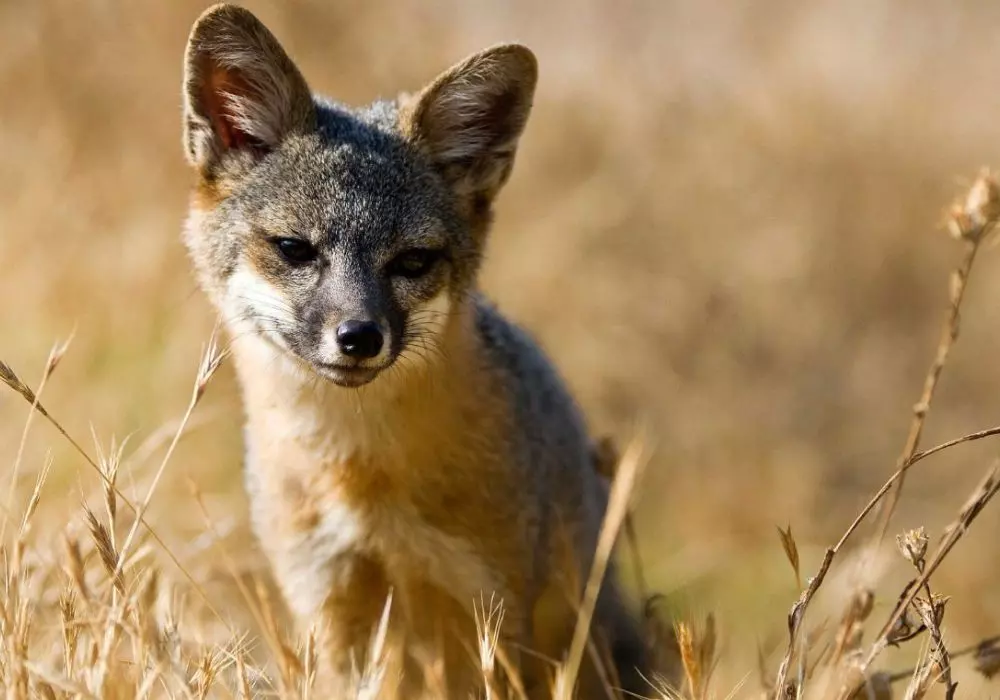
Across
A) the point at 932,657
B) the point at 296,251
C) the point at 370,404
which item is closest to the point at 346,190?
the point at 296,251

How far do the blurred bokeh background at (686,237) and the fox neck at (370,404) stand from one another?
1975mm

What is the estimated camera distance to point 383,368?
3002mm

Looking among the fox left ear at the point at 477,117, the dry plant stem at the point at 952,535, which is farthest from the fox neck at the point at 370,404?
the dry plant stem at the point at 952,535

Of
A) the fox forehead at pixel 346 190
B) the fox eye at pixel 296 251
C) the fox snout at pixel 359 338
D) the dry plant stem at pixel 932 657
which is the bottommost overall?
the dry plant stem at pixel 932 657

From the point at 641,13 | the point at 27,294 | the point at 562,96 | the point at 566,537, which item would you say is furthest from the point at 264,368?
Answer: the point at 641,13

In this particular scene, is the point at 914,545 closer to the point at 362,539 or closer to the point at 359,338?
the point at 359,338

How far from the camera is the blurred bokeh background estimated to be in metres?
5.68

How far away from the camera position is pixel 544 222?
23.1ft

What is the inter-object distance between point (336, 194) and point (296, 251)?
18cm

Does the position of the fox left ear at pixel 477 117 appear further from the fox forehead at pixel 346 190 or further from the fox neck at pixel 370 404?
the fox neck at pixel 370 404

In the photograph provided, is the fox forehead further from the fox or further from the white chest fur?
the white chest fur

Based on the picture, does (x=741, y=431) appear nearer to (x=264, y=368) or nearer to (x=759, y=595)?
(x=759, y=595)

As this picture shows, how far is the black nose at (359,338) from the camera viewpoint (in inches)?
113

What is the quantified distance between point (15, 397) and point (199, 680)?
2.59 meters
